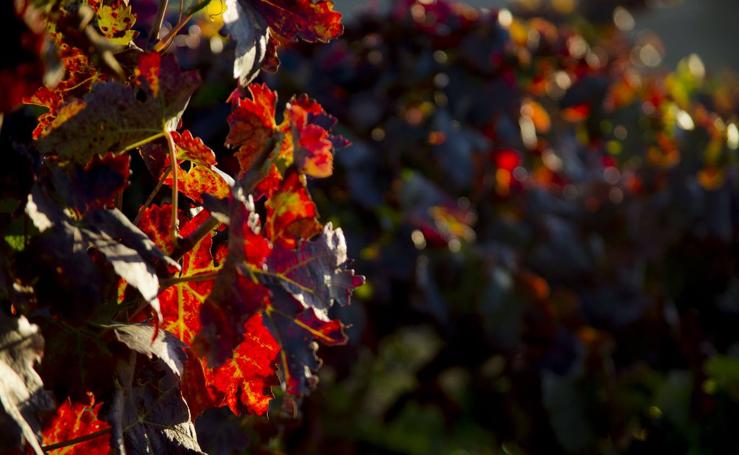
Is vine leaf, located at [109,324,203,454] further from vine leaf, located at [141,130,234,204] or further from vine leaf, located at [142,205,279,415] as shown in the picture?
vine leaf, located at [141,130,234,204]

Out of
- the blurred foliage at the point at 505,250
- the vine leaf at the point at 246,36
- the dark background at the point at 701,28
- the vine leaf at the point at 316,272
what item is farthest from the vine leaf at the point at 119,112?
the dark background at the point at 701,28

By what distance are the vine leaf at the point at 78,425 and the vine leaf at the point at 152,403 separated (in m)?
0.03

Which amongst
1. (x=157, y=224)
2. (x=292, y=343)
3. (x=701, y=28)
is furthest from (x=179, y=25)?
(x=701, y=28)

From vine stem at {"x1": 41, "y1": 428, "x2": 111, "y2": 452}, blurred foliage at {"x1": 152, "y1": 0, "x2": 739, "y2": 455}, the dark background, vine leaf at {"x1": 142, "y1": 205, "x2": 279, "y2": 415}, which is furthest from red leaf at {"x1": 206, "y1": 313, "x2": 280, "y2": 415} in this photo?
the dark background

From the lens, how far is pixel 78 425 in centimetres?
73

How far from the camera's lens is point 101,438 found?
2.44 feet

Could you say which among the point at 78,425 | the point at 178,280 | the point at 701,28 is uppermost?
the point at 178,280

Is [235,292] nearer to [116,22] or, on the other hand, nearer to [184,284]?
[184,284]

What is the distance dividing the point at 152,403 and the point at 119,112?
230 millimetres

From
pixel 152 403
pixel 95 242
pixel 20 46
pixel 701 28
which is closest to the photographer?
pixel 20 46

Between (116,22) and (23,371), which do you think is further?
(116,22)

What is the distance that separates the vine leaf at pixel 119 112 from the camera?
658mm

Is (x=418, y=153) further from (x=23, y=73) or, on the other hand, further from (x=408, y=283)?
(x=23, y=73)

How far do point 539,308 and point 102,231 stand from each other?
159 cm
